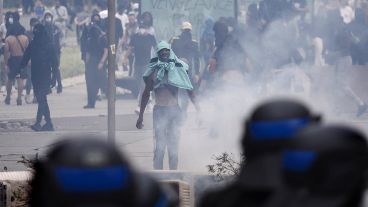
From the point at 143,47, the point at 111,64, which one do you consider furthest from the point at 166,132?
the point at 143,47

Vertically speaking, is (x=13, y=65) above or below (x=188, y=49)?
below

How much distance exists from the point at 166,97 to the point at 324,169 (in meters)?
9.12

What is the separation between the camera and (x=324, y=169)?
311 cm

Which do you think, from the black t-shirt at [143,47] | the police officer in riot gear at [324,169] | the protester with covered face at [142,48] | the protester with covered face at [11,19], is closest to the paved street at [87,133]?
the protester with covered face at [142,48]

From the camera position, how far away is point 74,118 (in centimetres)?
1941

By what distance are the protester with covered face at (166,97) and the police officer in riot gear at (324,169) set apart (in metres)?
8.95

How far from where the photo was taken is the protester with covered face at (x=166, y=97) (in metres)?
12.2

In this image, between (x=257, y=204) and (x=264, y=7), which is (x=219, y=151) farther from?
(x=257, y=204)

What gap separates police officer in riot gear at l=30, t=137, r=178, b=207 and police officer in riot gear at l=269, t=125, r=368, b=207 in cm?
42

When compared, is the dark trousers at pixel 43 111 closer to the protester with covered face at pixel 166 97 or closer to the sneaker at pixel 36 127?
the sneaker at pixel 36 127

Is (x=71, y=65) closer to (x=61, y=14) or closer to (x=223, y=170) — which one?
(x=61, y=14)

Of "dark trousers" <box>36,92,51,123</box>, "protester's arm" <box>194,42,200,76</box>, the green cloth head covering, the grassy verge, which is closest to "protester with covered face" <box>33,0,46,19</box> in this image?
the grassy verge

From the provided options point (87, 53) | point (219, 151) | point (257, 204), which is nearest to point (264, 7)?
point (87, 53)

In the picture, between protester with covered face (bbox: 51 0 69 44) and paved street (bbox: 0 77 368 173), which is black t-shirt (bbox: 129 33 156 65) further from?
protester with covered face (bbox: 51 0 69 44)
